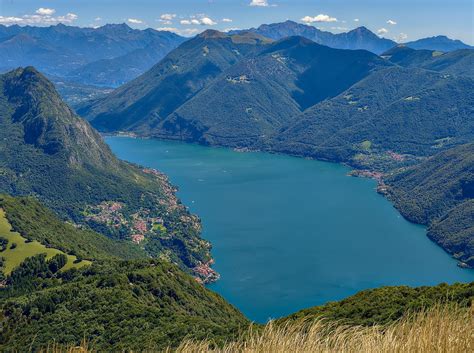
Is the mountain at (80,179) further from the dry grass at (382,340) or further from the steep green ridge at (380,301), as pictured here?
the dry grass at (382,340)

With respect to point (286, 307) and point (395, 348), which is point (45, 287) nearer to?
point (286, 307)

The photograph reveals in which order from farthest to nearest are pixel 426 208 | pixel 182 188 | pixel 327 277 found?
pixel 182 188, pixel 426 208, pixel 327 277

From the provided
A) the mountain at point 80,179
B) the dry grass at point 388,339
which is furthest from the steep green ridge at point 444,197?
the dry grass at point 388,339

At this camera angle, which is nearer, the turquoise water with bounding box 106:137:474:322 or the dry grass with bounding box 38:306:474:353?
the dry grass with bounding box 38:306:474:353

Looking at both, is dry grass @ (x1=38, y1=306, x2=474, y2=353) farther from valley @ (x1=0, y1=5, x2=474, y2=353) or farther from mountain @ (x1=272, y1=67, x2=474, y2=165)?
mountain @ (x1=272, y1=67, x2=474, y2=165)

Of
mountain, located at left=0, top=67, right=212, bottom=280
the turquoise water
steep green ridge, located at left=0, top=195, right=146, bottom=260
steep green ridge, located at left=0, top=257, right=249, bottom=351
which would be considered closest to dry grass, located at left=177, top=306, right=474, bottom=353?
steep green ridge, located at left=0, top=257, right=249, bottom=351

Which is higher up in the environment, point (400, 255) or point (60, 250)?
point (400, 255)

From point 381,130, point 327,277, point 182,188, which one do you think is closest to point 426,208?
point 327,277

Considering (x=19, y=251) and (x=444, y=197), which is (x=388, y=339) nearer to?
(x=19, y=251)
